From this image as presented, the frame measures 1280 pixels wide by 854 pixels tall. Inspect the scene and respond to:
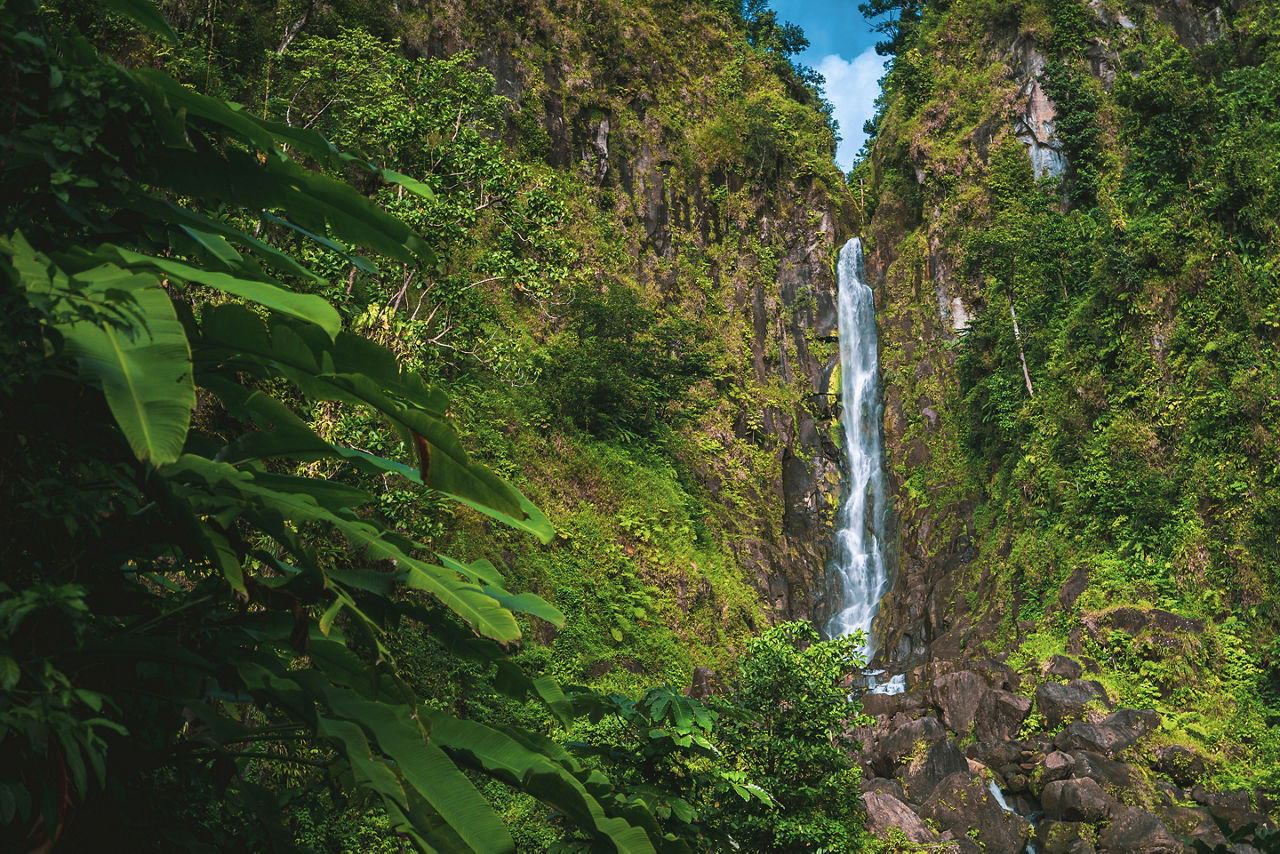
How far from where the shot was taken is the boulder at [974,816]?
12.8m

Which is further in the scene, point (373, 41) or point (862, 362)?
point (862, 362)

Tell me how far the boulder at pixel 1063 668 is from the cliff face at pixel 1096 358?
0.57 m

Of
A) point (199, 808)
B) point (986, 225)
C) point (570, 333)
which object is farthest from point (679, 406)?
point (199, 808)

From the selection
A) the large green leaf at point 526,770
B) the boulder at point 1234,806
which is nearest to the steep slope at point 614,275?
the large green leaf at point 526,770

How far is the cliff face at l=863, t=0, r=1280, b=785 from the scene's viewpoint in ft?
57.4

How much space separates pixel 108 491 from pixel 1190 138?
81.9 ft

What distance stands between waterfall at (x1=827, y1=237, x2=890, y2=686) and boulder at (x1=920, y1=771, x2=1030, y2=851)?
9.98m

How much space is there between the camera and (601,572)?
17.7 m

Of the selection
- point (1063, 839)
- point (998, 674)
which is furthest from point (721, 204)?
point (1063, 839)

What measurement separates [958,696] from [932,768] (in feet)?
8.86

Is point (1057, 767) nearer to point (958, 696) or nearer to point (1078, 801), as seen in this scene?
point (1078, 801)

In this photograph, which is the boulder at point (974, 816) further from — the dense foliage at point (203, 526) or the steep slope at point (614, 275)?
the dense foliage at point (203, 526)

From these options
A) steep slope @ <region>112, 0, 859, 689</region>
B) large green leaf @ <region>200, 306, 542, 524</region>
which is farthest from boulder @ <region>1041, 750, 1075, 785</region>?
large green leaf @ <region>200, 306, 542, 524</region>

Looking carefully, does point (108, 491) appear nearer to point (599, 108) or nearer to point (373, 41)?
point (373, 41)
